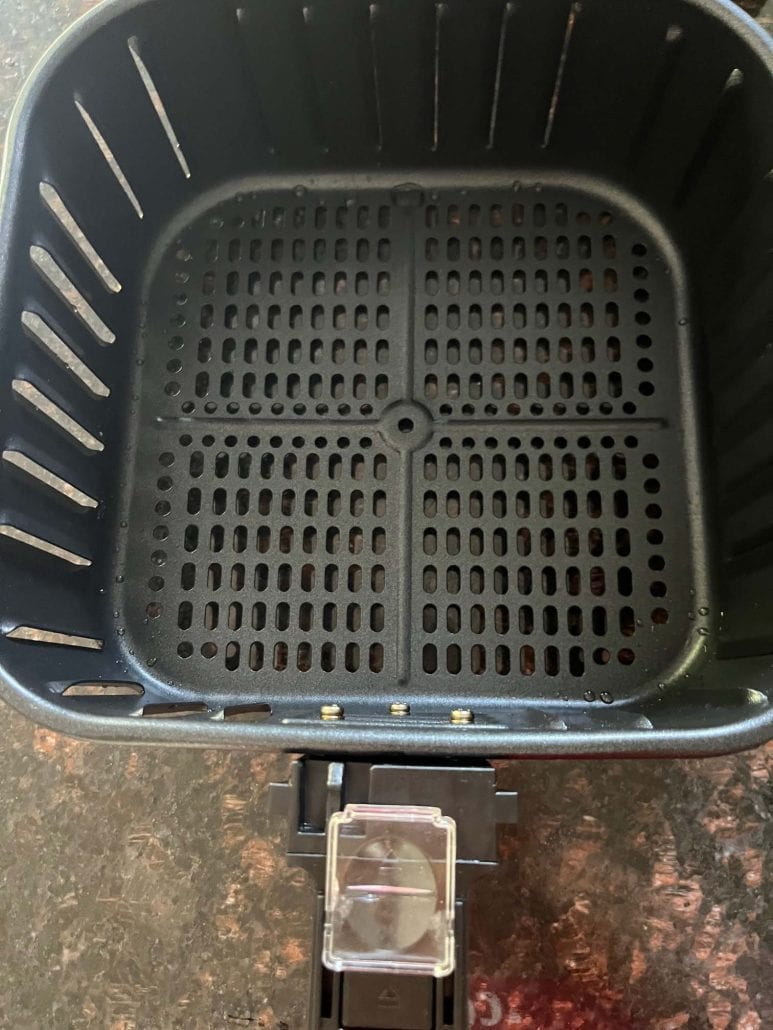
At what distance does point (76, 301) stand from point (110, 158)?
124 millimetres

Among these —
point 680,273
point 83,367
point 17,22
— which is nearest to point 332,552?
point 83,367

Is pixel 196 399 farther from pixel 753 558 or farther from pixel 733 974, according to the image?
pixel 733 974

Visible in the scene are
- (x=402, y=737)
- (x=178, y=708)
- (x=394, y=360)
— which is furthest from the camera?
(x=394, y=360)

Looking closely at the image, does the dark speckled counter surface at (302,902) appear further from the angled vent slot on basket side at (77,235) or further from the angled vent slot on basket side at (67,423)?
the angled vent slot on basket side at (77,235)

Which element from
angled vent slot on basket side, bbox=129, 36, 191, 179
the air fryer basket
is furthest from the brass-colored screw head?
angled vent slot on basket side, bbox=129, 36, 191, 179

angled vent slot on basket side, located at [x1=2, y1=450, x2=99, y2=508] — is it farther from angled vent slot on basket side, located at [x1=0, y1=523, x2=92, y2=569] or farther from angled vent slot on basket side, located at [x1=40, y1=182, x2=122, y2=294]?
angled vent slot on basket side, located at [x1=40, y1=182, x2=122, y2=294]

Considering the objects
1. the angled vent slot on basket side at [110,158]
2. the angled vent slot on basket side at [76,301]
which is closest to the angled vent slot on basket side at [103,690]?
the angled vent slot on basket side at [76,301]

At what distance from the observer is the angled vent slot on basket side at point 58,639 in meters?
0.57

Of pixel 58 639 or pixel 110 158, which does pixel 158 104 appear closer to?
pixel 110 158

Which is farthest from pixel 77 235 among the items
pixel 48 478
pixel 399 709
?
Result: pixel 399 709

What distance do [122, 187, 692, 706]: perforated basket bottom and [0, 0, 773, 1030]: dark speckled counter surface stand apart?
0.11 meters

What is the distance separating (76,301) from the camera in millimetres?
735

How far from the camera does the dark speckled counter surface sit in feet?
2.10

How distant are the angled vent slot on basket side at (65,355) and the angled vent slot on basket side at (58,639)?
0.61 feet
